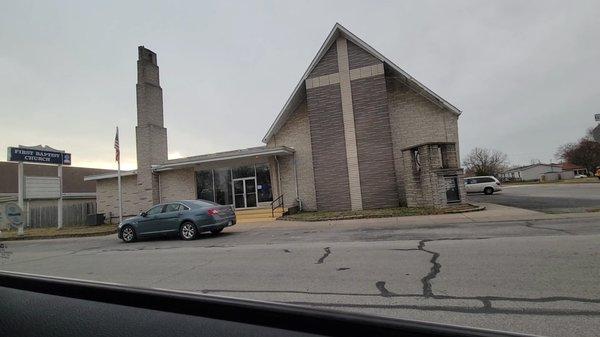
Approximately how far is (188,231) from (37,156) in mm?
15774

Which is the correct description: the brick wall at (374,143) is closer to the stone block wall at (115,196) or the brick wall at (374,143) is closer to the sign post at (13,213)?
the stone block wall at (115,196)

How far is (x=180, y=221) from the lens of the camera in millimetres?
15148

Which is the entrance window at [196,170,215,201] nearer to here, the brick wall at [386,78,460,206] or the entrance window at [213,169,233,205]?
the entrance window at [213,169,233,205]

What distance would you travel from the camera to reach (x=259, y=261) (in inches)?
349

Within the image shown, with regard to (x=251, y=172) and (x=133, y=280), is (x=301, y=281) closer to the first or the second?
(x=133, y=280)

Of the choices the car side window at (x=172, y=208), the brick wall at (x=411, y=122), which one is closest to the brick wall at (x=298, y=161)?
the brick wall at (x=411, y=122)

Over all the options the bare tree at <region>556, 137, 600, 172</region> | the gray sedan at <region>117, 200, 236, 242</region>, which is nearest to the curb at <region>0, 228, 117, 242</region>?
the gray sedan at <region>117, 200, 236, 242</region>

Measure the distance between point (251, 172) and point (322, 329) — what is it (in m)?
25.7

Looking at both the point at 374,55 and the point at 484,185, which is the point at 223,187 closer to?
the point at 374,55

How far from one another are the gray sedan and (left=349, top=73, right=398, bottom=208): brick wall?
9.49m

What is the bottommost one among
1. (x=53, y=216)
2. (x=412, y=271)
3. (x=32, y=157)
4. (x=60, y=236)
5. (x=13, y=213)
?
(x=412, y=271)

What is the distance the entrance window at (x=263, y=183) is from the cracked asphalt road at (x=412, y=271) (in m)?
13.3

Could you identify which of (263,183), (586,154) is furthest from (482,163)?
(263,183)

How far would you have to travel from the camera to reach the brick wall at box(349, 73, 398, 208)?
2253cm
